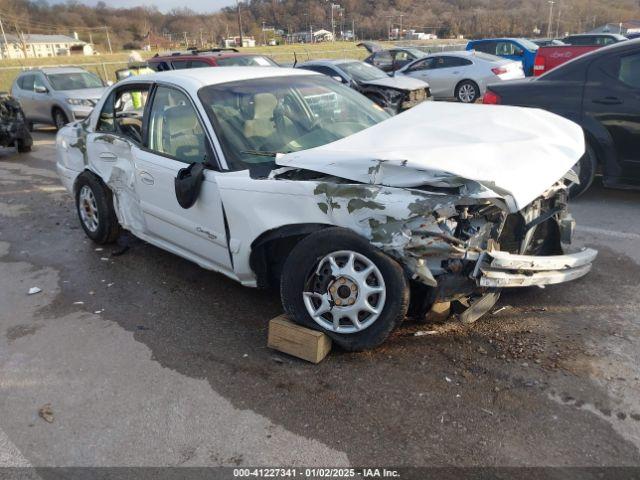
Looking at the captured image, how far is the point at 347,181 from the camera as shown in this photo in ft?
10.2

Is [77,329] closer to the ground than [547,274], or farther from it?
closer to the ground

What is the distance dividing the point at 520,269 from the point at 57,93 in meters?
13.5

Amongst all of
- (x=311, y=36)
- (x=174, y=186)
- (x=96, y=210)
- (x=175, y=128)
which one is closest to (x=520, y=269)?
(x=174, y=186)

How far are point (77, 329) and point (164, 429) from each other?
151 centimetres

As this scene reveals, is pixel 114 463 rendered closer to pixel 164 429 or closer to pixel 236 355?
pixel 164 429

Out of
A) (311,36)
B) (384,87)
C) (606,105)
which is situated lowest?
(384,87)

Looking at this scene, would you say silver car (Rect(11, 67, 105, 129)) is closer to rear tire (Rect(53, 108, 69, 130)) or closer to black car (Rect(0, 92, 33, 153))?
rear tire (Rect(53, 108, 69, 130))

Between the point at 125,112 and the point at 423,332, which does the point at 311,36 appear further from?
the point at 423,332

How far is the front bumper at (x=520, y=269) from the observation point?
2910mm

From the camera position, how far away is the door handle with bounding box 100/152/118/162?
482 cm

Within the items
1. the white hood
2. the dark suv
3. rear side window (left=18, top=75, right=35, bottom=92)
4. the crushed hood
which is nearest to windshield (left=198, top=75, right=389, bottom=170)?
the white hood

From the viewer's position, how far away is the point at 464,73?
48.4 feet

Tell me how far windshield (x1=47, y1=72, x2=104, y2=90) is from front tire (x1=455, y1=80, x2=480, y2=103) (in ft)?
32.0

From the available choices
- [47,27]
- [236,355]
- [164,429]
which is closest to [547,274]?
[236,355]
